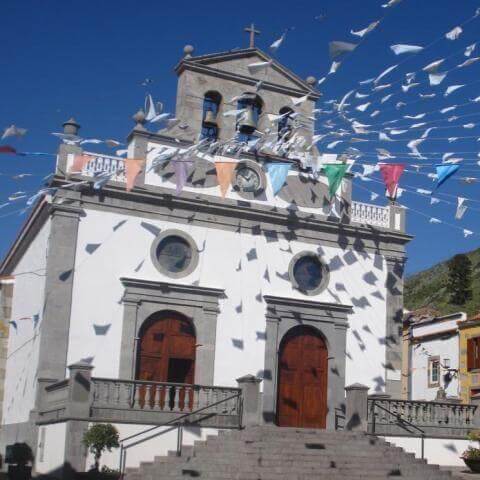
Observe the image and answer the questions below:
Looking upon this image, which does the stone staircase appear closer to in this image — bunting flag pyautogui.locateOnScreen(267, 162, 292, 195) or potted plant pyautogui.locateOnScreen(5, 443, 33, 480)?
potted plant pyautogui.locateOnScreen(5, 443, 33, 480)

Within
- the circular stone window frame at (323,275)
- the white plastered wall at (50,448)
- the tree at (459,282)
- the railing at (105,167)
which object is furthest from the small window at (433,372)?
the tree at (459,282)

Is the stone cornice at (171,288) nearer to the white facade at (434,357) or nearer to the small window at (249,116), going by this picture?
the small window at (249,116)

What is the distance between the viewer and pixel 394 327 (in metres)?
27.6

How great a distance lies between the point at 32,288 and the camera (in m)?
26.3

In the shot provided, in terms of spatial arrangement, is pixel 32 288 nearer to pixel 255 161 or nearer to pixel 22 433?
pixel 22 433

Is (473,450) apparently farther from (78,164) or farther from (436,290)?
(436,290)

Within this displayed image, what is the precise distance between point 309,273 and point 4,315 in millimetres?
12299

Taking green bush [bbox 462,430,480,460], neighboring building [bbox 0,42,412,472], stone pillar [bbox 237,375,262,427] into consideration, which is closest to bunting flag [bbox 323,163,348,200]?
neighboring building [bbox 0,42,412,472]

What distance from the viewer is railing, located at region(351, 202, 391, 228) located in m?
28.3

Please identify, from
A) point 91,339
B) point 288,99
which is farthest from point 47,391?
point 288,99

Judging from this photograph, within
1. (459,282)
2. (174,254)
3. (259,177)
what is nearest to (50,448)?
(174,254)

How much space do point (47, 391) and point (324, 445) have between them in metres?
7.48

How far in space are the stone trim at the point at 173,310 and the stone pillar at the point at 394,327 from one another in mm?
5985

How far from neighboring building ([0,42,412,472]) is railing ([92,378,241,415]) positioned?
0.08m
